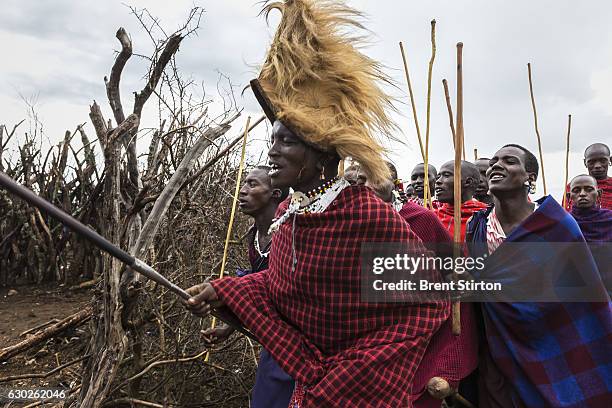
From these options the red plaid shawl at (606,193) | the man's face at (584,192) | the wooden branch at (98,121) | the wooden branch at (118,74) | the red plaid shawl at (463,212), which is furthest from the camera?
the red plaid shawl at (606,193)

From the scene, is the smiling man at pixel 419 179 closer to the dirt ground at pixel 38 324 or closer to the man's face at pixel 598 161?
the man's face at pixel 598 161

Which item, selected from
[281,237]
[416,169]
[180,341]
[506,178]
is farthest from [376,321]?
[416,169]

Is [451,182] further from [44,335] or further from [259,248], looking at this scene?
[44,335]

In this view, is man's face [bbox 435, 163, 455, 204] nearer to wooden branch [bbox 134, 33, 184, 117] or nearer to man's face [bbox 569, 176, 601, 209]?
man's face [bbox 569, 176, 601, 209]

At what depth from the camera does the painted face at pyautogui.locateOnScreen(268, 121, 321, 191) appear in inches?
86.2

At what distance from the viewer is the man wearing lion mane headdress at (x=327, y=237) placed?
2.02 metres

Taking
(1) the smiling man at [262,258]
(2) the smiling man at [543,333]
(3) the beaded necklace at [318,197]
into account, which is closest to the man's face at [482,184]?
(1) the smiling man at [262,258]

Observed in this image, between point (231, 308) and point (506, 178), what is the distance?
165 centimetres

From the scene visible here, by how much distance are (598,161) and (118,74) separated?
527cm

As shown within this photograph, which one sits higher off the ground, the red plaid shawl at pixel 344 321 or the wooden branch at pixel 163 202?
the wooden branch at pixel 163 202

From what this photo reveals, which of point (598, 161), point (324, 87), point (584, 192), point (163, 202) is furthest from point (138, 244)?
point (598, 161)

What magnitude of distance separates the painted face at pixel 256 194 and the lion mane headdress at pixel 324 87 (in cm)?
133

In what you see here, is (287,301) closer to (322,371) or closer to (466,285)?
(322,371)

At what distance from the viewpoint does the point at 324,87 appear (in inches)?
87.8
